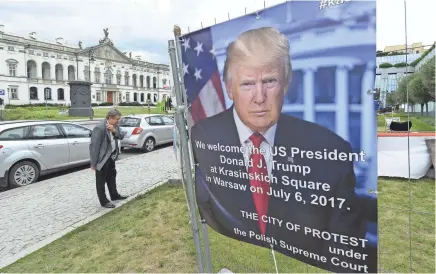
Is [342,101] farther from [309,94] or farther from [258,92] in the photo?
[258,92]

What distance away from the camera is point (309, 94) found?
Answer: 5.28ft

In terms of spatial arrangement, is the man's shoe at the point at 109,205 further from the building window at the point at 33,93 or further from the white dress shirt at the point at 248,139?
the building window at the point at 33,93

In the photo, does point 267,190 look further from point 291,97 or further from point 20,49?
point 20,49

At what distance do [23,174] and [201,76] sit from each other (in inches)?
269

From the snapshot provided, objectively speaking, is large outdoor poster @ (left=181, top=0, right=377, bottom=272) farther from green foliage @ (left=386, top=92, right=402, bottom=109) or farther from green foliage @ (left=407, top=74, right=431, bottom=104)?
green foliage @ (left=407, top=74, right=431, bottom=104)

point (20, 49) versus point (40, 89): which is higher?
point (20, 49)

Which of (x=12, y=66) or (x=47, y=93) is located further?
→ (x=47, y=93)

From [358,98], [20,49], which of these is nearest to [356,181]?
[358,98]

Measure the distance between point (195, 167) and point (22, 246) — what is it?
3110 mm

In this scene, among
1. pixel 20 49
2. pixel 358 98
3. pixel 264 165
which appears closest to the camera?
pixel 358 98

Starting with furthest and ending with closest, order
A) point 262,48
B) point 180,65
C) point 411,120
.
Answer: point 411,120
point 180,65
point 262,48

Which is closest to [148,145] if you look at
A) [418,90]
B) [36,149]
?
[36,149]

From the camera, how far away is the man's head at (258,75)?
1.69m

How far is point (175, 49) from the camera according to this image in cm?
229
